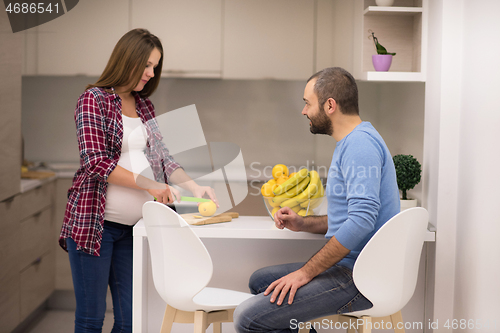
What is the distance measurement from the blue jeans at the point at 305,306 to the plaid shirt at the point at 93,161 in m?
0.56

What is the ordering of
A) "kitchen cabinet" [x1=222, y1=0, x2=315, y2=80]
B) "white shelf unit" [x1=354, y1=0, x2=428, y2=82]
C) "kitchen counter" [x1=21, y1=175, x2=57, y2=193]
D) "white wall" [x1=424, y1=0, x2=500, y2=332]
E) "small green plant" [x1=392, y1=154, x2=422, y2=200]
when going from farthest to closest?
"kitchen cabinet" [x1=222, y1=0, x2=315, y2=80] < "kitchen counter" [x1=21, y1=175, x2=57, y2=193] < "white shelf unit" [x1=354, y1=0, x2=428, y2=82] < "small green plant" [x1=392, y1=154, x2=422, y2=200] < "white wall" [x1=424, y1=0, x2=500, y2=332]

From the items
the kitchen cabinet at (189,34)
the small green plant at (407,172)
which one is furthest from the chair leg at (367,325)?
the kitchen cabinet at (189,34)

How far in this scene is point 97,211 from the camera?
1494 mm

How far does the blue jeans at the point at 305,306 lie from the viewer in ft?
4.05

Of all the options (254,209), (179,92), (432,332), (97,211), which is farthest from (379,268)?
(179,92)

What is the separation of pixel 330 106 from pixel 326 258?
428 mm

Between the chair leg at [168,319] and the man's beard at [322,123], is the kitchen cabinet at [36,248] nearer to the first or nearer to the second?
the chair leg at [168,319]

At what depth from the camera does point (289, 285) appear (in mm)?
1250

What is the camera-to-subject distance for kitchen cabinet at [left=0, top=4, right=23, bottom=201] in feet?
7.22

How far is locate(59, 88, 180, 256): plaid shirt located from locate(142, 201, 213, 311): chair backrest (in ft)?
0.84

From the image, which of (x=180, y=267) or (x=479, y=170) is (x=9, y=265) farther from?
(x=479, y=170)

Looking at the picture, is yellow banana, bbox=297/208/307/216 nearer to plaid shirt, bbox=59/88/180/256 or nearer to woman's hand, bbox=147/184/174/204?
woman's hand, bbox=147/184/174/204

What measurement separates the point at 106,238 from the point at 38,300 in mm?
1154

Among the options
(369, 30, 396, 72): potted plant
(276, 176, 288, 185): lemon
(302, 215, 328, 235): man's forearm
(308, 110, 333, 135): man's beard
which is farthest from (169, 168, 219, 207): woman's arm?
(369, 30, 396, 72): potted plant
